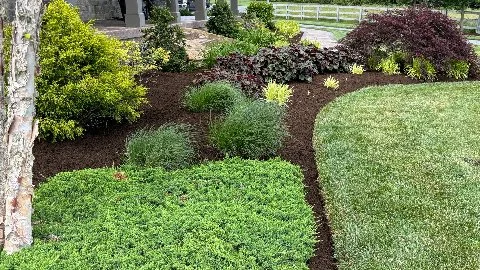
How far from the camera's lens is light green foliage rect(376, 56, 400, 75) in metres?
11.4

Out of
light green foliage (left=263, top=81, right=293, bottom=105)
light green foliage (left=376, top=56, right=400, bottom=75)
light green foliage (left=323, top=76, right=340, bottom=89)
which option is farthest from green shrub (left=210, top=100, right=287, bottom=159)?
light green foliage (left=376, top=56, right=400, bottom=75)

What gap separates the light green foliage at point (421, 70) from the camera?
11227 mm

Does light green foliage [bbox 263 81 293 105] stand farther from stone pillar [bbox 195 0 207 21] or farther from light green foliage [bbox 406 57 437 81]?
stone pillar [bbox 195 0 207 21]

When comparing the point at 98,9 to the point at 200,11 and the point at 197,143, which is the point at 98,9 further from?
the point at 197,143

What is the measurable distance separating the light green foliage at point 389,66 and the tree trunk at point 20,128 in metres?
8.89

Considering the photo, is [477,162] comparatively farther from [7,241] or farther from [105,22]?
[105,22]

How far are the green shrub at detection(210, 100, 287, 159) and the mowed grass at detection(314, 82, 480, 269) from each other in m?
0.70

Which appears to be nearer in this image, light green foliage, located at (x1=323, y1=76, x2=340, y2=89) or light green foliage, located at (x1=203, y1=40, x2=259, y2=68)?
light green foliage, located at (x1=323, y1=76, x2=340, y2=89)

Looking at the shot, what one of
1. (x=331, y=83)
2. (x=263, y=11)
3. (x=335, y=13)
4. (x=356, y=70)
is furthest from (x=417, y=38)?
(x=335, y=13)

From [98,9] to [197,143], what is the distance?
1077cm

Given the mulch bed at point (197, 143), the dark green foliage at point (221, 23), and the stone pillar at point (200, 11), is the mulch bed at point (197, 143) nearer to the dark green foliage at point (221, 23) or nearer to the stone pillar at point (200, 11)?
the dark green foliage at point (221, 23)

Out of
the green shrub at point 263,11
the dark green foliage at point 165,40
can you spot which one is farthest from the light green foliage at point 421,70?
the green shrub at point 263,11

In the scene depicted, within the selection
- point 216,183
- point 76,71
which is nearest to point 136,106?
point 76,71

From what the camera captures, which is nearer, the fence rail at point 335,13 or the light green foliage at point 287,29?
the light green foliage at point 287,29
